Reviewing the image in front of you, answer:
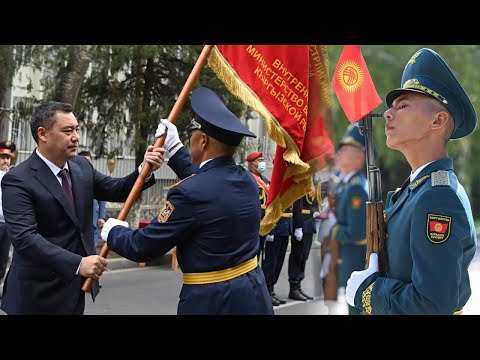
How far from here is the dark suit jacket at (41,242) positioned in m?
3.41

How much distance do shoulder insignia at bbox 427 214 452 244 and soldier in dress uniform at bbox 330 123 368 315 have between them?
188 cm

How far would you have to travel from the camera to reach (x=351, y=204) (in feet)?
16.0

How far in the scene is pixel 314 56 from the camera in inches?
167

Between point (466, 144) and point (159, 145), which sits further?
point (466, 144)

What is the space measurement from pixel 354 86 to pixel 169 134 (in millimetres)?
1156

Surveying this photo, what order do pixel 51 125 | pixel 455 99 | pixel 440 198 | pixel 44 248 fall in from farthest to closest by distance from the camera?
pixel 51 125 → pixel 44 248 → pixel 455 99 → pixel 440 198

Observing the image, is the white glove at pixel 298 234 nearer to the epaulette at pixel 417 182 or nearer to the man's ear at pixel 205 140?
the man's ear at pixel 205 140

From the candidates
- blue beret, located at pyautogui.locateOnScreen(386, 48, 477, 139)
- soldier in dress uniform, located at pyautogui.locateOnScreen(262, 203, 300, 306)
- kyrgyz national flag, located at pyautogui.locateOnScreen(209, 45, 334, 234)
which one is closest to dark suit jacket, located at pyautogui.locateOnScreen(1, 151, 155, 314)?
kyrgyz national flag, located at pyautogui.locateOnScreen(209, 45, 334, 234)

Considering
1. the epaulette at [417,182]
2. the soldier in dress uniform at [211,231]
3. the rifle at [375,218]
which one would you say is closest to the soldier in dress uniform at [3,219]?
the soldier in dress uniform at [211,231]

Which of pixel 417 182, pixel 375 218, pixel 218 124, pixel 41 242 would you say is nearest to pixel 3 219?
pixel 41 242

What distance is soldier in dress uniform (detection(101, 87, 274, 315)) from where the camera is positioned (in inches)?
124
